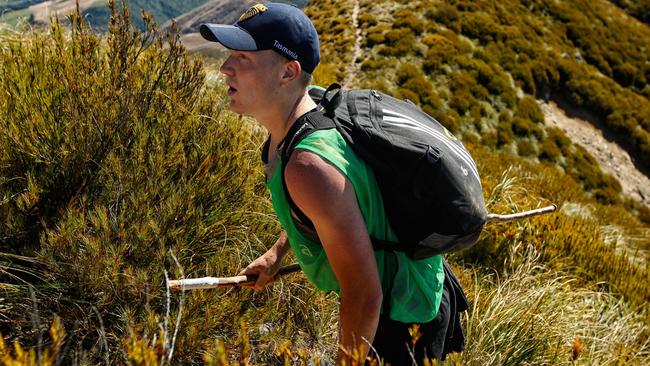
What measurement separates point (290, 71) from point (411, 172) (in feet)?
2.12

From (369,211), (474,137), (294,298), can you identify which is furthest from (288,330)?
(474,137)

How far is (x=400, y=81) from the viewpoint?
1725cm

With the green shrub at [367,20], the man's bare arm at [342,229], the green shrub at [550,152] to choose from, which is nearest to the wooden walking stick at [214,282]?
the man's bare arm at [342,229]

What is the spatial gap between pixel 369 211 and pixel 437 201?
23 centimetres

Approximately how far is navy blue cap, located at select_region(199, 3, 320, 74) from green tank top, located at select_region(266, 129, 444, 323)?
43 centimetres

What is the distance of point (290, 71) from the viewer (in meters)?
1.96

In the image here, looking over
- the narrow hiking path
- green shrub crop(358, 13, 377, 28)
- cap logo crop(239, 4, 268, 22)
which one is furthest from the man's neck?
green shrub crop(358, 13, 377, 28)

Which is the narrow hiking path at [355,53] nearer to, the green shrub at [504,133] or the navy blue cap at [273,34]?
the green shrub at [504,133]

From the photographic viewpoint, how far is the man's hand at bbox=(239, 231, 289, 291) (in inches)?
94.3

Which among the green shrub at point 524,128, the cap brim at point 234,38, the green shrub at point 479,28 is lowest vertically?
the green shrub at point 524,128

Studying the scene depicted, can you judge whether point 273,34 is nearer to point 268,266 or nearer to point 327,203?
point 327,203

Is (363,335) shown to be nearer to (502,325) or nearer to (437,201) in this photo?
(437,201)

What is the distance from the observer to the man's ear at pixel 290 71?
6.39 ft

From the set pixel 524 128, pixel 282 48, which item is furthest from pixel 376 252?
pixel 524 128
